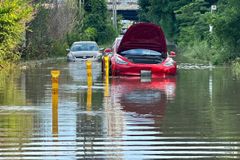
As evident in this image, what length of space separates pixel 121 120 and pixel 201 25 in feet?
119

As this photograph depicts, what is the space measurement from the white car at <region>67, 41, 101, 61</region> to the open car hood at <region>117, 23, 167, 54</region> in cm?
1317

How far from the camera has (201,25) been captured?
50.8m

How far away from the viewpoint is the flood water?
11.6 meters

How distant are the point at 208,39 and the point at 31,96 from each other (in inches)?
954

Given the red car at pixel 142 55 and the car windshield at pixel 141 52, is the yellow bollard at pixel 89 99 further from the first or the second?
the car windshield at pixel 141 52

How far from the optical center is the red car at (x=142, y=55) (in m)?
26.9

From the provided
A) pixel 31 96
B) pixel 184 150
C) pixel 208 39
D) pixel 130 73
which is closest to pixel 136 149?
pixel 184 150

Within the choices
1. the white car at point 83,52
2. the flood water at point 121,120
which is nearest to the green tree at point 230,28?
the white car at point 83,52

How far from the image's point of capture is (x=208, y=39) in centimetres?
4312

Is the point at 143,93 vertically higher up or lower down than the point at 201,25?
lower down

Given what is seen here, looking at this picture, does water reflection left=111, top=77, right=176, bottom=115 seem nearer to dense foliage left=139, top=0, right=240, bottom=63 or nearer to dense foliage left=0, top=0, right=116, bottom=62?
dense foliage left=0, top=0, right=116, bottom=62

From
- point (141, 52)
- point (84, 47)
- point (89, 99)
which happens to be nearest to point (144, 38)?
point (141, 52)

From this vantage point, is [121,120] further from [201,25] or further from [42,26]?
[201,25]

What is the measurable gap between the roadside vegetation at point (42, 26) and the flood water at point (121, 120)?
5800 millimetres
